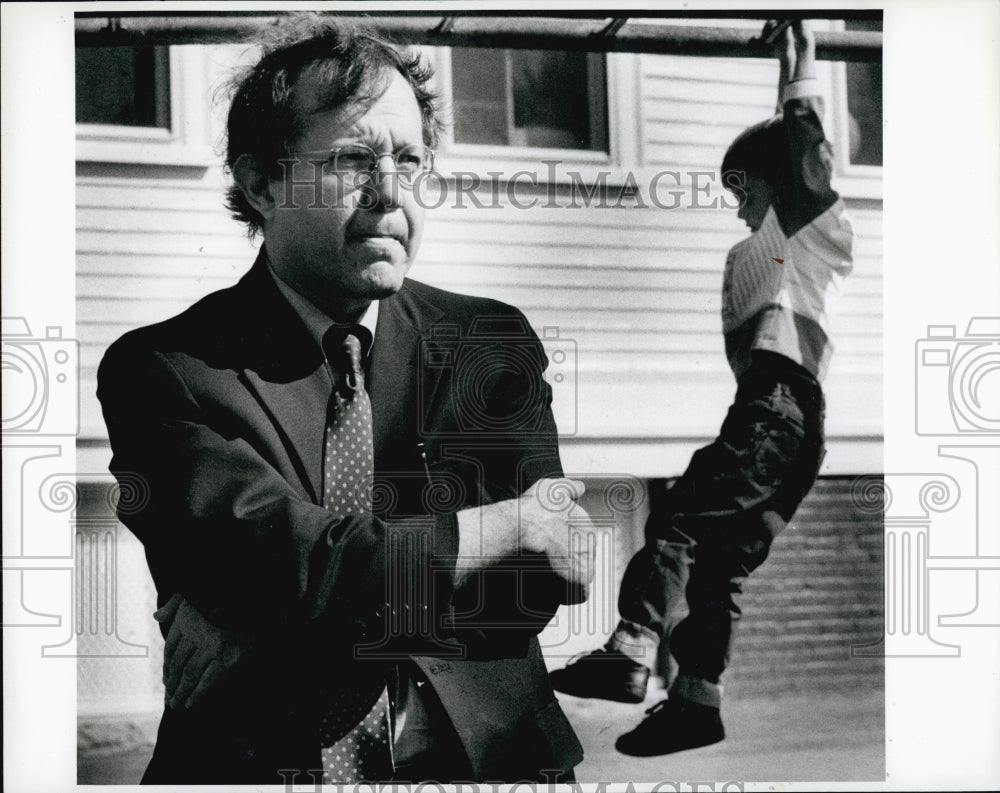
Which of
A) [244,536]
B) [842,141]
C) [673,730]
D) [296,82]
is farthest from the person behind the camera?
[842,141]

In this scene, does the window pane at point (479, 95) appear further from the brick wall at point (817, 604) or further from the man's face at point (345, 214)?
the brick wall at point (817, 604)

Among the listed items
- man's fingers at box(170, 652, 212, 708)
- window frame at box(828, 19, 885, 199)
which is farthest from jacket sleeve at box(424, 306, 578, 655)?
window frame at box(828, 19, 885, 199)

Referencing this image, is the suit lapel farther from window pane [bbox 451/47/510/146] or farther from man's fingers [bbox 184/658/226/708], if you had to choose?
window pane [bbox 451/47/510/146]

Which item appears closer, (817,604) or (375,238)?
(375,238)

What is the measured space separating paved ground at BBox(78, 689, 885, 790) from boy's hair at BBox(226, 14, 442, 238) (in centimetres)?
198

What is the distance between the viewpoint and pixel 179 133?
13.2ft

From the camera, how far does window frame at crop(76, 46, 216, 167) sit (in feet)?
13.1

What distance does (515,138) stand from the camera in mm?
4102

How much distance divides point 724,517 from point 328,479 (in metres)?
1.37

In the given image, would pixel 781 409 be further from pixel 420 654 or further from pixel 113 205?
pixel 113 205

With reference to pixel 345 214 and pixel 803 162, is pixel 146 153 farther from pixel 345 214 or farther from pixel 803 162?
pixel 803 162

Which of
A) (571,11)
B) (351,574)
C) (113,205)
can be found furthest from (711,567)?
(113,205)

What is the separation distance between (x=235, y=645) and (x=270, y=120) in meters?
1.75

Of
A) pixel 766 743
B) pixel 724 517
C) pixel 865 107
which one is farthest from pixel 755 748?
pixel 865 107
